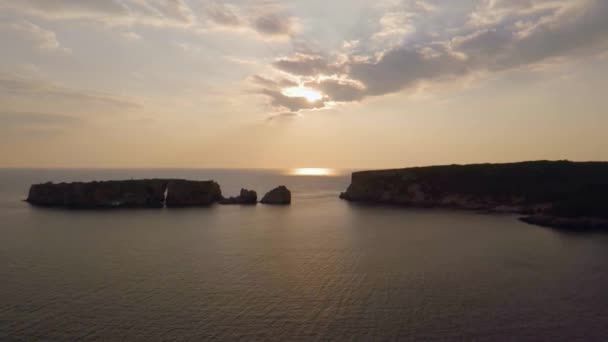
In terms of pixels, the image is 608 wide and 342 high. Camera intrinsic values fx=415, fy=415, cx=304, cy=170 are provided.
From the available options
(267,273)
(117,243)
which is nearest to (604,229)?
(267,273)

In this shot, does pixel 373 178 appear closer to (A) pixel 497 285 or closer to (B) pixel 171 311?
(A) pixel 497 285

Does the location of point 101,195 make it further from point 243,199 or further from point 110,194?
point 243,199

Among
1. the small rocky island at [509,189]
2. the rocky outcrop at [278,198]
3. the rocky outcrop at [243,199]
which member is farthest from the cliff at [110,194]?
the small rocky island at [509,189]

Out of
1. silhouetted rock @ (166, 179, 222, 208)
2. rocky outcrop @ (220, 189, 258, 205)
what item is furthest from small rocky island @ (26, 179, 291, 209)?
rocky outcrop @ (220, 189, 258, 205)

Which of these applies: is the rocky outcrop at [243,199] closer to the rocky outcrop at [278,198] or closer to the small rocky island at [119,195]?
the small rocky island at [119,195]

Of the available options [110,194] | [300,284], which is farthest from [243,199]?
[300,284]

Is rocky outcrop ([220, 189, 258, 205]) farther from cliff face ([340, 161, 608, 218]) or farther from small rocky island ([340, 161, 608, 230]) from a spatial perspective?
cliff face ([340, 161, 608, 218])
